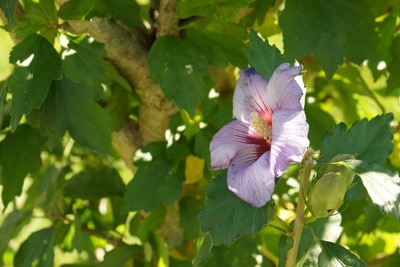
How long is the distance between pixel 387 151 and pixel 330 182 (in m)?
0.17

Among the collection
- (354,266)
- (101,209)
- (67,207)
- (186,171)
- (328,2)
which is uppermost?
(328,2)

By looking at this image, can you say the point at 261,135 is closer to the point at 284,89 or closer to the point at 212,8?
the point at 284,89

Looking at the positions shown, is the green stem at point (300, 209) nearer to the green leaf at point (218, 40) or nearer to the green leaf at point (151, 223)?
the green leaf at point (218, 40)

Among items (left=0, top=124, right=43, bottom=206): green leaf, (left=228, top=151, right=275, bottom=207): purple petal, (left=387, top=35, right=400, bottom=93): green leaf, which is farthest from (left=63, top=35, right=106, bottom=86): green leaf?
(left=387, top=35, right=400, bottom=93): green leaf

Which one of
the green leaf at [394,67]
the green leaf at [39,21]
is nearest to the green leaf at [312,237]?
the green leaf at [394,67]

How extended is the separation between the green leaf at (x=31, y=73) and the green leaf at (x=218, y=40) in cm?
21

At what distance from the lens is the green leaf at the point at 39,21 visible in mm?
1160

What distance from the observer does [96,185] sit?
5.05ft

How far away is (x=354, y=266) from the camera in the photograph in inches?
37.0

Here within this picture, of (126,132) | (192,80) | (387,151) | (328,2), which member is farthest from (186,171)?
(387,151)

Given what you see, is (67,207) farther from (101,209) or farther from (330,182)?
(330,182)

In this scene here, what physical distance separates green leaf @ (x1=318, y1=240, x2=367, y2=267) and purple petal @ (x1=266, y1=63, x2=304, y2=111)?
0.18 meters

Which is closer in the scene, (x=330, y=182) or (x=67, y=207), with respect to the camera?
(x=330, y=182)

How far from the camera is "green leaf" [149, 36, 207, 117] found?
118 centimetres
